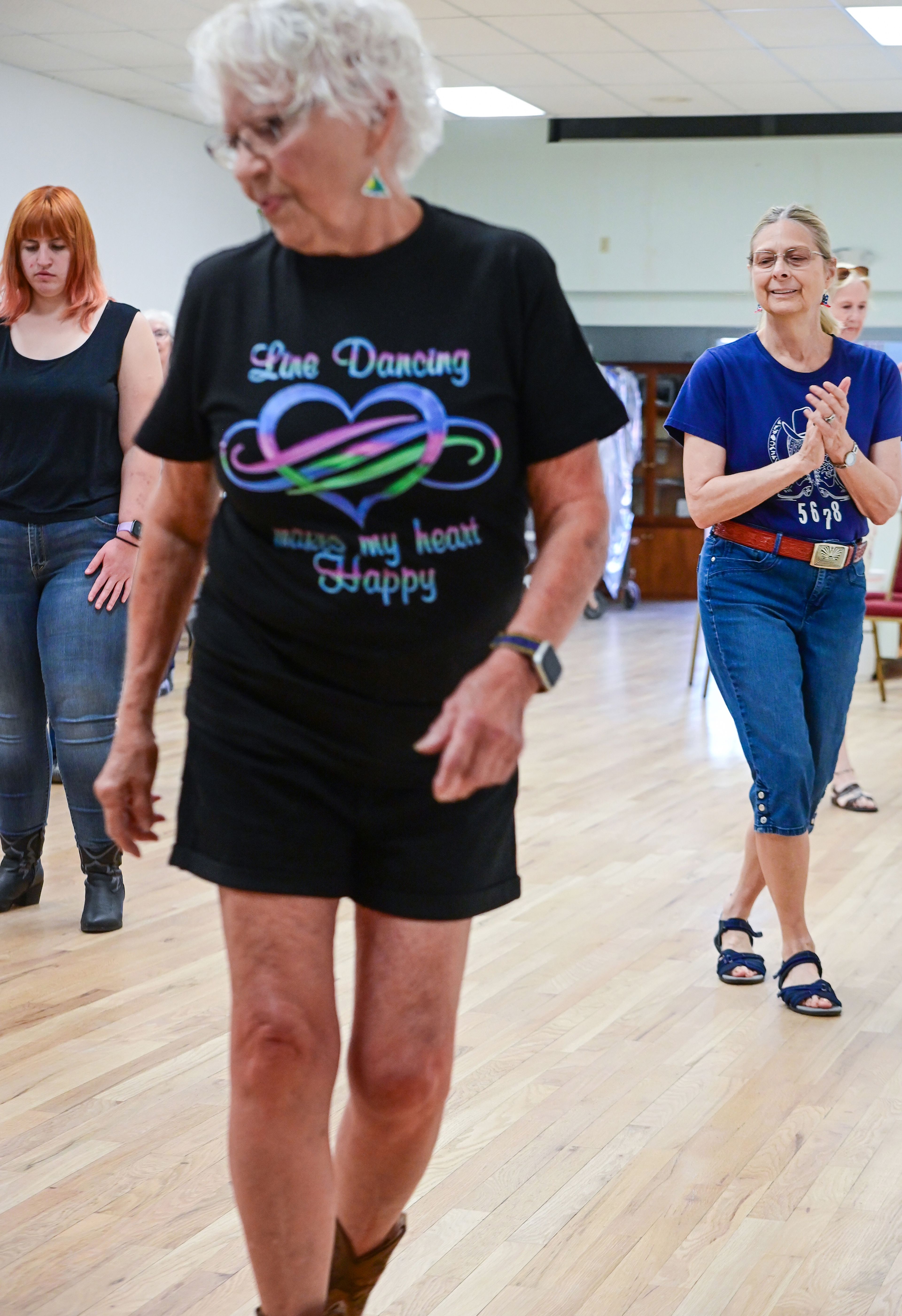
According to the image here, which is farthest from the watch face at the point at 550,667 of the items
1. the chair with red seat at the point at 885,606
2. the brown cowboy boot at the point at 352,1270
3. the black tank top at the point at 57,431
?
the chair with red seat at the point at 885,606

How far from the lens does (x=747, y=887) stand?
3471 millimetres

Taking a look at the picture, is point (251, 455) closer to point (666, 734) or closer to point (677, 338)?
point (666, 734)

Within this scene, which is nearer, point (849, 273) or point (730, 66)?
point (849, 273)

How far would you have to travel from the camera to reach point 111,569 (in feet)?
11.4

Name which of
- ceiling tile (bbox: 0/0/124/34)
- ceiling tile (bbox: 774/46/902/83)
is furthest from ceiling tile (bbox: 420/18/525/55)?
ceiling tile (bbox: 0/0/124/34)

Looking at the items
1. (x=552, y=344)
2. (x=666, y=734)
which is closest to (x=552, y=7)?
(x=666, y=734)

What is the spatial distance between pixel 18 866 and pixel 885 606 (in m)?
5.18

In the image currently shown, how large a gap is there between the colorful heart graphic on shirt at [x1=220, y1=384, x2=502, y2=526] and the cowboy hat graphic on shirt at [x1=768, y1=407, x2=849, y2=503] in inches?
66.7

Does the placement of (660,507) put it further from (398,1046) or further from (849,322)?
(398,1046)

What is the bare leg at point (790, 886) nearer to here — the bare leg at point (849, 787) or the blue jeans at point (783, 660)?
the blue jeans at point (783, 660)

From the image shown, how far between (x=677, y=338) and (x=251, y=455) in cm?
1236

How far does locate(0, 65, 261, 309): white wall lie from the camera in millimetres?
9883

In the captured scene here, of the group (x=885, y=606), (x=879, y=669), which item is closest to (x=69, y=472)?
(x=885, y=606)

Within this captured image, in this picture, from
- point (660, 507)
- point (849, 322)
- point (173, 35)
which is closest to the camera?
point (849, 322)
